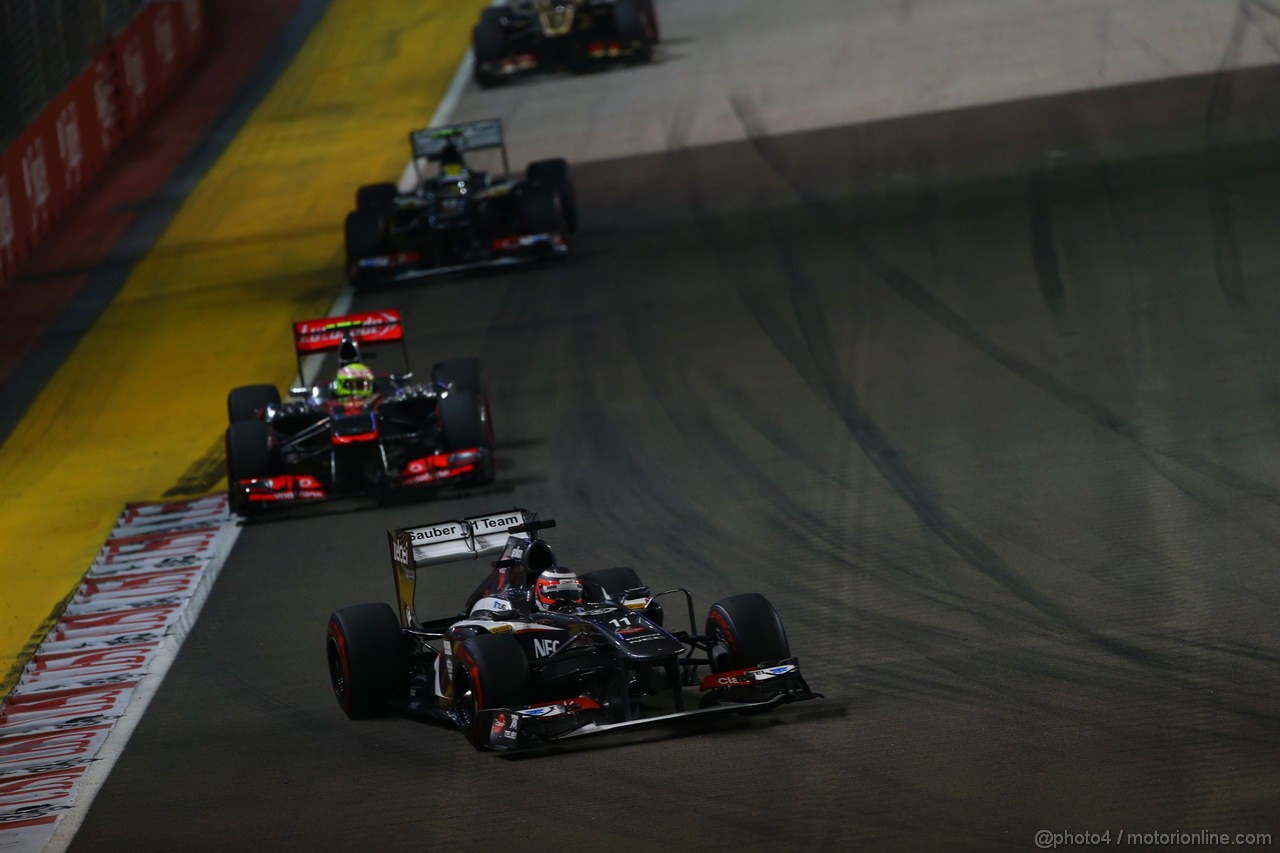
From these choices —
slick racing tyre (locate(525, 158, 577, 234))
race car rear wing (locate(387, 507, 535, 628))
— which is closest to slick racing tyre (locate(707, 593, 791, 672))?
race car rear wing (locate(387, 507, 535, 628))

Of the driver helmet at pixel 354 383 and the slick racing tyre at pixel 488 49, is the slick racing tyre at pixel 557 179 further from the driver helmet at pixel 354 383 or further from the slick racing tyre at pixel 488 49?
the slick racing tyre at pixel 488 49

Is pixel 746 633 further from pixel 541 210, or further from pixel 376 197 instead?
pixel 376 197

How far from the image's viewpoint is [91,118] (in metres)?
33.0

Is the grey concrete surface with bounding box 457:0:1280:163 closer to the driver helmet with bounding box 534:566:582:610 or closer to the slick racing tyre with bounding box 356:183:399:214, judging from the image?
the slick racing tyre with bounding box 356:183:399:214

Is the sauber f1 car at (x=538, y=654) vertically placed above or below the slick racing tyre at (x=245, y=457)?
above

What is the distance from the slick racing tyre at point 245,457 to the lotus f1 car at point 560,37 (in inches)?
770

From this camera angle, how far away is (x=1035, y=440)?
17.0 metres

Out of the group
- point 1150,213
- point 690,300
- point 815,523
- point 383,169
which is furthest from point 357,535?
point 383,169

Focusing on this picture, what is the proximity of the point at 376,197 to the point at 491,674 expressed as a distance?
1590 cm

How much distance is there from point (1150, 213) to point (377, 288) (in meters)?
9.69

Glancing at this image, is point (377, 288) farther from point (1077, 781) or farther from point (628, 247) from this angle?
point (1077, 781)

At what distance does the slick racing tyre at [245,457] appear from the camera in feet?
57.6

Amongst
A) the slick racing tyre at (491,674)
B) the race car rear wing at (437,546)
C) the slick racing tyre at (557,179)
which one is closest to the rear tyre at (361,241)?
the slick racing tyre at (557,179)

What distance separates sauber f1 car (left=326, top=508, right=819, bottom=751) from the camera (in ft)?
37.0
